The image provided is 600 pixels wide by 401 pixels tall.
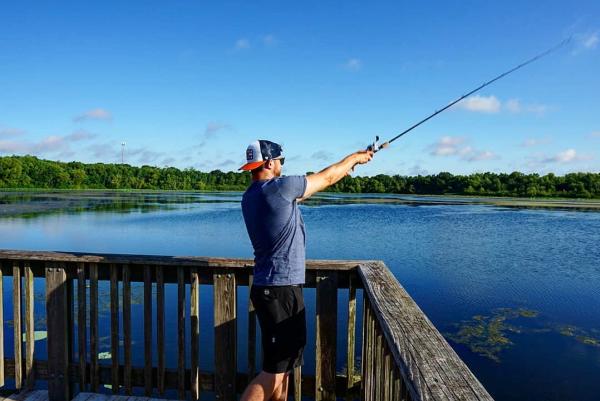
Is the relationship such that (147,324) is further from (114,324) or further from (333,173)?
(333,173)

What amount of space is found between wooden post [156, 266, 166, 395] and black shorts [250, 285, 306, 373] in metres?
0.93

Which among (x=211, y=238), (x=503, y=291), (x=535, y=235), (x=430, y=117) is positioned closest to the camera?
(x=430, y=117)

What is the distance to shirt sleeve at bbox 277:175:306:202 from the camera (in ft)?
7.49

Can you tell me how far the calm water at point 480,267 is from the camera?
308 inches

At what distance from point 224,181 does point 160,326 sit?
12589 cm

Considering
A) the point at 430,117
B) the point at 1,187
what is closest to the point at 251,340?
the point at 430,117

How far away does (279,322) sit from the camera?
94.5 inches

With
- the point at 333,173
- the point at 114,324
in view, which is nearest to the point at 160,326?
the point at 114,324

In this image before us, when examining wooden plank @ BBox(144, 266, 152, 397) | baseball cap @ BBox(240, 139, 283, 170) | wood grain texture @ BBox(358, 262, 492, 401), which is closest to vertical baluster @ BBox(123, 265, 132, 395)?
wooden plank @ BBox(144, 266, 152, 397)

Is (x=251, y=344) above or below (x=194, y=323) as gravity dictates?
below

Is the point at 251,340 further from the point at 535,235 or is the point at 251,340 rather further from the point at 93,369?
the point at 535,235

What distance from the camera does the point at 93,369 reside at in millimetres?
3189

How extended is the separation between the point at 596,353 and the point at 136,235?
18333 mm

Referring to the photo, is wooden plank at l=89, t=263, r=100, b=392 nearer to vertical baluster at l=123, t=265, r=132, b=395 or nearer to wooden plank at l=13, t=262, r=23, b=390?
vertical baluster at l=123, t=265, r=132, b=395
